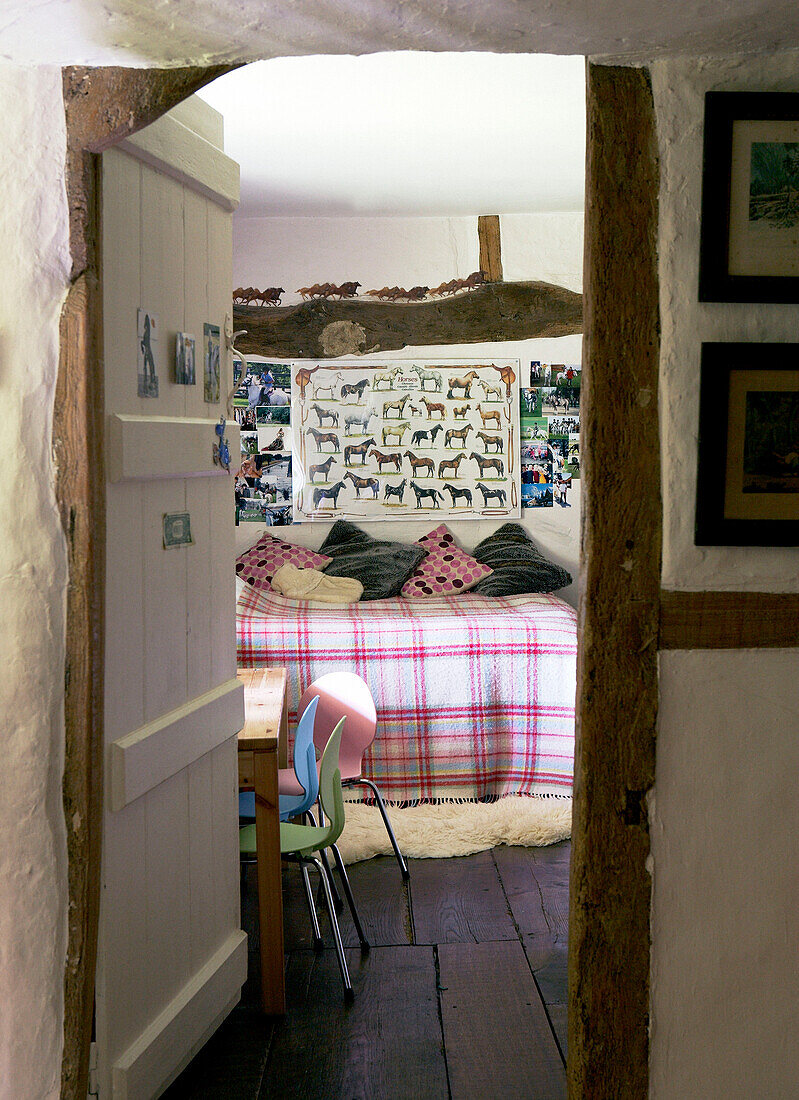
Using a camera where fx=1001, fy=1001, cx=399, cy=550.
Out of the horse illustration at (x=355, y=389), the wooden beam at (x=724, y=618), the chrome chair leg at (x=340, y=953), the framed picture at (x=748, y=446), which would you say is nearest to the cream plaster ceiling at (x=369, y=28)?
the framed picture at (x=748, y=446)

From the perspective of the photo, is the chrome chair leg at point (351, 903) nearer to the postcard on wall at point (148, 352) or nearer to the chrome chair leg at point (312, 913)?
the chrome chair leg at point (312, 913)

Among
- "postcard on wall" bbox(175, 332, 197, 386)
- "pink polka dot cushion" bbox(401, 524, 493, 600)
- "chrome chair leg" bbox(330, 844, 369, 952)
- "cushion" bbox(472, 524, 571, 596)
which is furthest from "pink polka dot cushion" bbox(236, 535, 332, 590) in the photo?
"postcard on wall" bbox(175, 332, 197, 386)

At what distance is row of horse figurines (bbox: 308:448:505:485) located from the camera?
5.93m

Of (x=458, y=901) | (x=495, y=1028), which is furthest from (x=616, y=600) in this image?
(x=458, y=901)

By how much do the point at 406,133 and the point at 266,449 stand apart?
223 cm

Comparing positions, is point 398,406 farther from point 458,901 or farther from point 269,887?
point 269,887

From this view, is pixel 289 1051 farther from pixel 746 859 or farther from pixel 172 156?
pixel 172 156

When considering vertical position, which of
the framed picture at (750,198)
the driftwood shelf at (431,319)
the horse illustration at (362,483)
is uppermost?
the driftwood shelf at (431,319)

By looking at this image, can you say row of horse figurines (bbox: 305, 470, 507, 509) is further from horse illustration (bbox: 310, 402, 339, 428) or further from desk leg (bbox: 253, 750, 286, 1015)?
desk leg (bbox: 253, 750, 286, 1015)

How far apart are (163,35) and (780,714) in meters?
1.57

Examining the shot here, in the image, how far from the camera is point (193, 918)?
2453 mm

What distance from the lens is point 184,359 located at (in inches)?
93.3

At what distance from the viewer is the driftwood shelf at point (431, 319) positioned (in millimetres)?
5871

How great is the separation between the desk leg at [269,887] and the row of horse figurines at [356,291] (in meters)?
3.80
